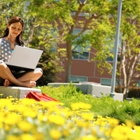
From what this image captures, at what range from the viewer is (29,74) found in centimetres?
800

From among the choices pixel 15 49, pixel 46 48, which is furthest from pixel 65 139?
pixel 46 48

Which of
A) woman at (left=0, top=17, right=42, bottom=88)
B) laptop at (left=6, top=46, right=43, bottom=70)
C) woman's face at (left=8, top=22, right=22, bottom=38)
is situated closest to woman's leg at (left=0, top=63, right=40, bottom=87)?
woman at (left=0, top=17, right=42, bottom=88)

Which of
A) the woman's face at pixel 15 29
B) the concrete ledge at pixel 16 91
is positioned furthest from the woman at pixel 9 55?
the concrete ledge at pixel 16 91

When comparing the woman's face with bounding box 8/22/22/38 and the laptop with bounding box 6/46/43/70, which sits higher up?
the woman's face with bounding box 8/22/22/38

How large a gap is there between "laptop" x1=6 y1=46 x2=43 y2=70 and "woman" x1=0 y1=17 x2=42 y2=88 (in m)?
0.13

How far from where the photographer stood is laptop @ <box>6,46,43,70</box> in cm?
755

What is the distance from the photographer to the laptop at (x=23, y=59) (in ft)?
24.8

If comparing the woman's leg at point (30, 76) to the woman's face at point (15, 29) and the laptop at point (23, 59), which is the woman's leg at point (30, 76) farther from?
the woman's face at point (15, 29)

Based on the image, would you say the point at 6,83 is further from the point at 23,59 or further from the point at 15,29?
the point at 15,29

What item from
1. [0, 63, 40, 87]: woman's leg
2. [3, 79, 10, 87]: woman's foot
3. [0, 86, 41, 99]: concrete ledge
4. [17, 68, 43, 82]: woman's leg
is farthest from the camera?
[17, 68, 43, 82]: woman's leg

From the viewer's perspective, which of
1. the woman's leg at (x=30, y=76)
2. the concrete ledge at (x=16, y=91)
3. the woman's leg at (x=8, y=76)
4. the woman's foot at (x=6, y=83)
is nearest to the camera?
the woman's leg at (x=8, y=76)

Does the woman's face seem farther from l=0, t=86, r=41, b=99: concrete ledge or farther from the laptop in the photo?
l=0, t=86, r=41, b=99: concrete ledge

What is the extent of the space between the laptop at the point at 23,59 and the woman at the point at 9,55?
0.13m

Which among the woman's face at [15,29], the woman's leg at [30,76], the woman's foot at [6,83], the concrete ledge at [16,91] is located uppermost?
the woman's face at [15,29]
